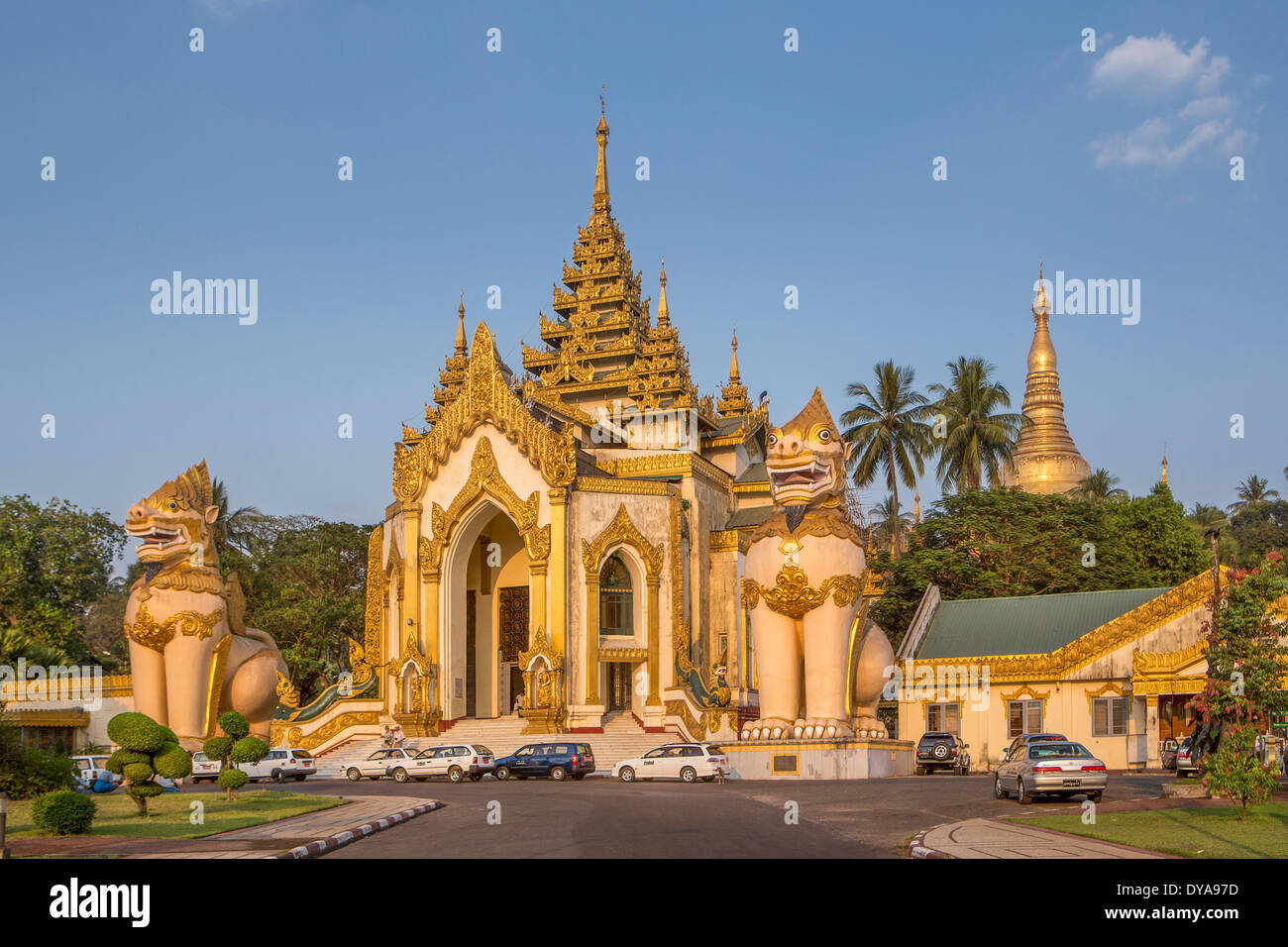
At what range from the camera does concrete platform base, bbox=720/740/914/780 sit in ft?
95.3

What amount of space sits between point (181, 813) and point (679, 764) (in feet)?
41.9

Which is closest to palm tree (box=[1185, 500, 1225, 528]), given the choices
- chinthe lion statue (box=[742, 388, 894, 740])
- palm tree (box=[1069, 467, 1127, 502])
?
palm tree (box=[1069, 467, 1127, 502])

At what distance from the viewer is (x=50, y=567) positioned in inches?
1769

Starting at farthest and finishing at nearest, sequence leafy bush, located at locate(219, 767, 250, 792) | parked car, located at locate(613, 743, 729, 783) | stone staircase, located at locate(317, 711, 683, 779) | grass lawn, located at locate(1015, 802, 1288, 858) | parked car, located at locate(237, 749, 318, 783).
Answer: stone staircase, located at locate(317, 711, 683, 779) < parked car, located at locate(237, 749, 318, 783) < parked car, located at locate(613, 743, 729, 783) < leafy bush, located at locate(219, 767, 250, 792) < grass lawn, located at locate(1015, 802, 1288, 858)

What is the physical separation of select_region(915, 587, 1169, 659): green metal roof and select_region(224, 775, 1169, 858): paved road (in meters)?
9.42

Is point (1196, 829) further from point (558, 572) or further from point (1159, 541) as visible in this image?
point (1159, 541)

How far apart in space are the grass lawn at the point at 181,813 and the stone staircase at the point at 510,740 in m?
12.5

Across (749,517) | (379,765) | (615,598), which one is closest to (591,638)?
(615,598)

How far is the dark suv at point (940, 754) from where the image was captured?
3406 centimetres

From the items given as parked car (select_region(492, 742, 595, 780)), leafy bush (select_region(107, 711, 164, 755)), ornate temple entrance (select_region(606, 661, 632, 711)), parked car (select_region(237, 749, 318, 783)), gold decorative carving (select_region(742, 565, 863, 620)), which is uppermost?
gold decorative carving (select_region(742, 565, 863, 620))

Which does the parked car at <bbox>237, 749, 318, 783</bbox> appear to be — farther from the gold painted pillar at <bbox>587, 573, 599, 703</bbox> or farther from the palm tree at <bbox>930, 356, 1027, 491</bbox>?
the palm tree at <bbox>930, 356, 1027, 491</bbox>

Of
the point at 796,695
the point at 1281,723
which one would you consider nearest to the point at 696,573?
the point at 796,695

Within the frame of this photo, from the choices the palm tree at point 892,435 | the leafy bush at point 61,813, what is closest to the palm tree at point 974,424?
the palm tree at point 892,435

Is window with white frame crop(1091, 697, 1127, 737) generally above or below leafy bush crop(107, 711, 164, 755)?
below
